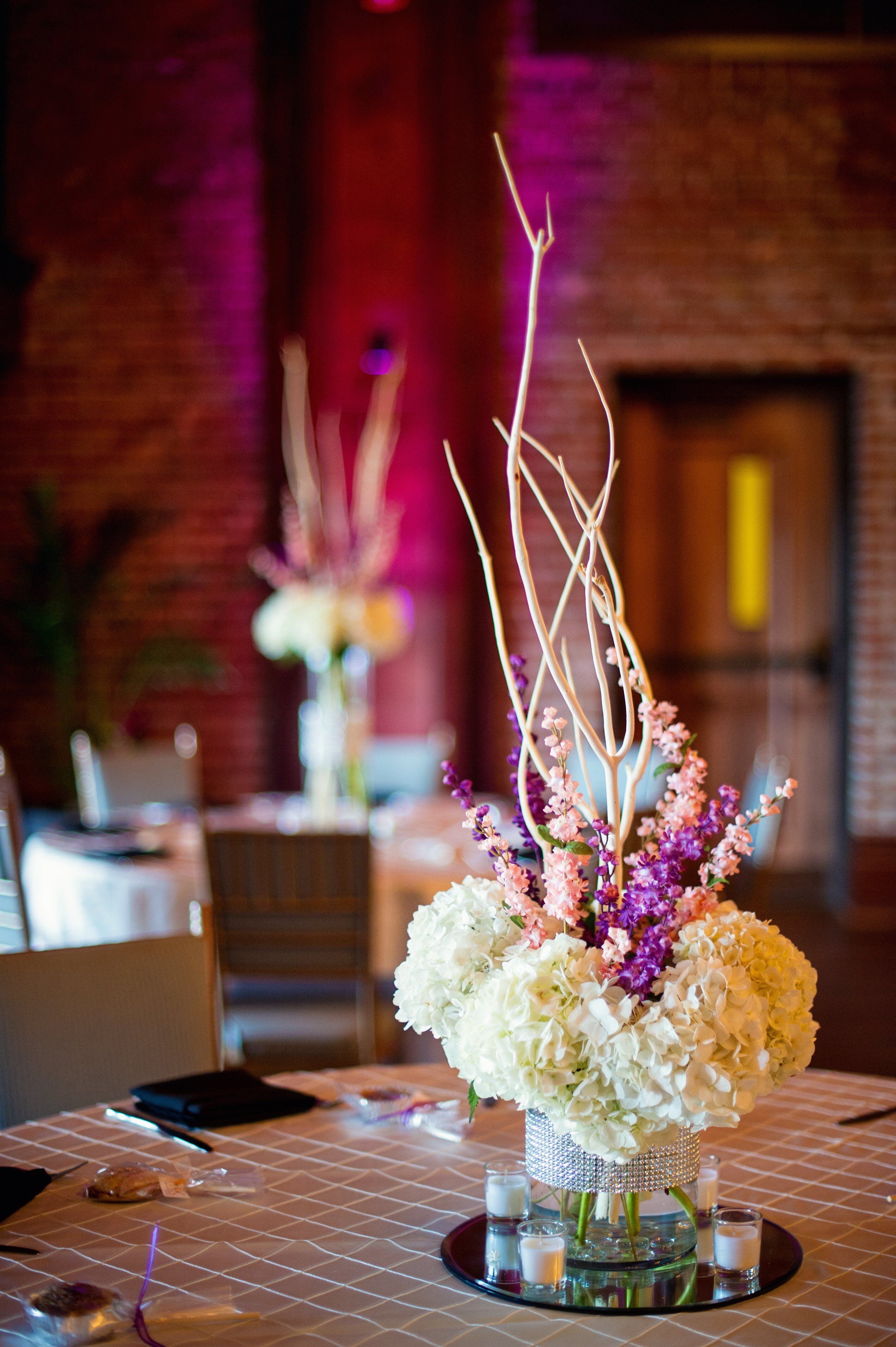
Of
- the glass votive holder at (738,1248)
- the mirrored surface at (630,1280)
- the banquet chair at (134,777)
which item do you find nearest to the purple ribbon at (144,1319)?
the mirrored surface at (630,1280)

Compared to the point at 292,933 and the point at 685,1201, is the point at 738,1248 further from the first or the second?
the point at 292,933

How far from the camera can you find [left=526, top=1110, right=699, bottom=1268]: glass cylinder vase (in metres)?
1.38

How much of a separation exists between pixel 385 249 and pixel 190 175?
88 cm

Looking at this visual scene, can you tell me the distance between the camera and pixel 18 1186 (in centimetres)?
159

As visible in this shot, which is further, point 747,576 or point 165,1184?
point 747,576

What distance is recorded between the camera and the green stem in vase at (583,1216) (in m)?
1.42

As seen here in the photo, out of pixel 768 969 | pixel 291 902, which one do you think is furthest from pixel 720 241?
pixel 768 969

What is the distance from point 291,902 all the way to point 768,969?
202cm

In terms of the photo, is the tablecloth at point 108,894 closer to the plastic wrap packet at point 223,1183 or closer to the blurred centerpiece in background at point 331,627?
the blurred centerpiece in background at point 331,627

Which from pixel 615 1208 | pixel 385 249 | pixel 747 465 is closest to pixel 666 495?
pixel 747 465

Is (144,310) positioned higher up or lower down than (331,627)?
higher up

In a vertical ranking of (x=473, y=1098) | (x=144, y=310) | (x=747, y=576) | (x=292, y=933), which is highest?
(x=144, y=310)

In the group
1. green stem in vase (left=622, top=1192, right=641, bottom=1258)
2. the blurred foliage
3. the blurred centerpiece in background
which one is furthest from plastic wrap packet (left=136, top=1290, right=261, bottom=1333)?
the blurred foliage

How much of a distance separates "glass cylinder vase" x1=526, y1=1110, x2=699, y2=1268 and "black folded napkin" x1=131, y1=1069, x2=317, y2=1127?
0.52 meters
